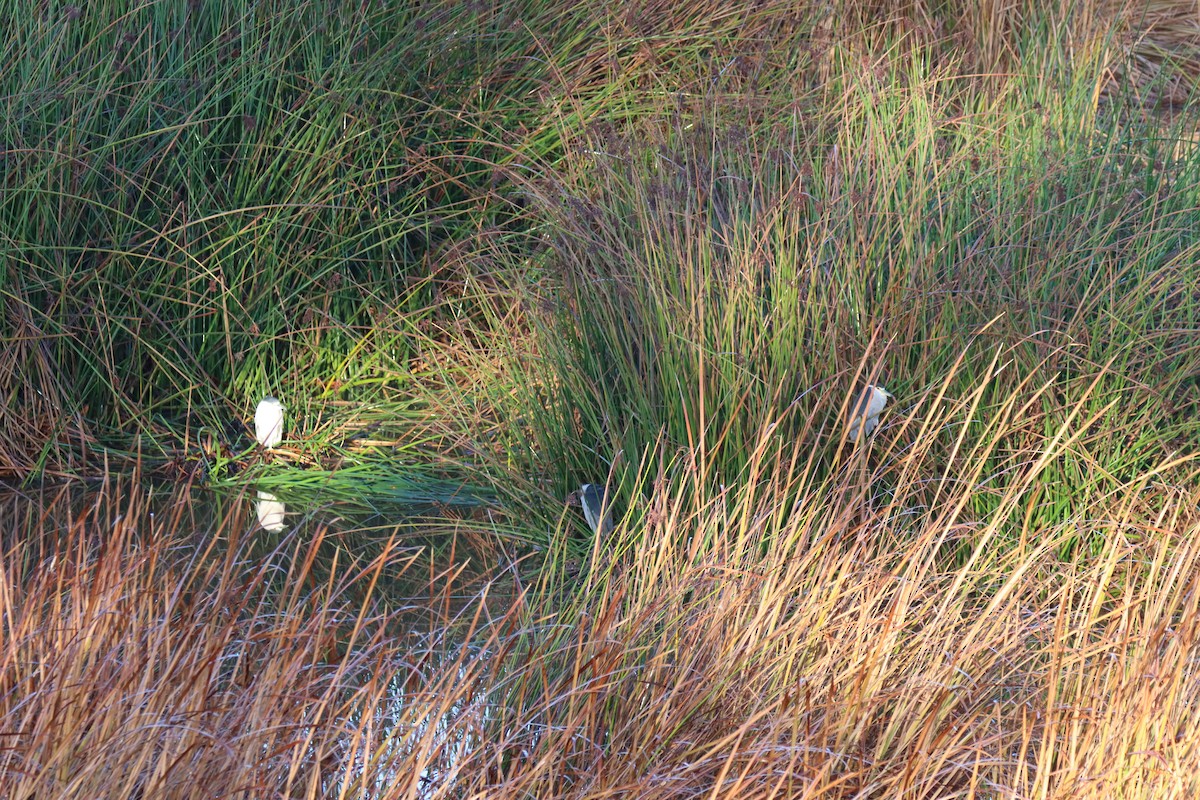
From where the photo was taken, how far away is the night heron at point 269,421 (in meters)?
3.58

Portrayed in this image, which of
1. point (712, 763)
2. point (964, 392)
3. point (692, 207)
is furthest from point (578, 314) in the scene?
point (712, 763)

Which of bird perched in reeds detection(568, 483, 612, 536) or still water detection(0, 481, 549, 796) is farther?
bird perched in reeds detection(568, 483, 612, 536)

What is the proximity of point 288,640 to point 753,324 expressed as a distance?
3.98 feet

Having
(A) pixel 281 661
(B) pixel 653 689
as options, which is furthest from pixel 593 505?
(A) pixel 281 661

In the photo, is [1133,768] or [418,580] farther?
[418,580]

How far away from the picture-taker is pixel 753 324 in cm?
271

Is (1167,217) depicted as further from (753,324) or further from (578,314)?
(578,314)

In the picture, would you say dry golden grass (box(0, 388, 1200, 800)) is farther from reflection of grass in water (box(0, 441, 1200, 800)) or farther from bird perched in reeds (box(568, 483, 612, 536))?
bird perched in reeds (box(568, 483, 612, 536))

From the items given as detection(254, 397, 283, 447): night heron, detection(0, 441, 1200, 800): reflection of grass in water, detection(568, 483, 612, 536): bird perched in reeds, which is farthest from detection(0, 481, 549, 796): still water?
detection(254, 397, 283, 447): night heron

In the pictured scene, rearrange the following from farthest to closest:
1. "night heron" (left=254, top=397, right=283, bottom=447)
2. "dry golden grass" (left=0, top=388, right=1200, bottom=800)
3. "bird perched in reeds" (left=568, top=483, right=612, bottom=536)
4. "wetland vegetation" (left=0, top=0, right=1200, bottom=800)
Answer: "night heron" (left=254, top=397, right=283, bottom=447) → "bird perched in reeds" (left=568, top=483, right=612, bottom=536) → "wetland vegetation" (left=0, top=0, right=1200, bottom=800) → "dry golden grass" (left=0, top=388, right=1200, bottom=800)

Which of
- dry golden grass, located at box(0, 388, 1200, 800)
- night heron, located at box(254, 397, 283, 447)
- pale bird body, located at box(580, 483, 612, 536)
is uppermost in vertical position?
dry golden grass, located at box(0, 388, 1200, 800)

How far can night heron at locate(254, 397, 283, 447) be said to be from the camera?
3.58 meters

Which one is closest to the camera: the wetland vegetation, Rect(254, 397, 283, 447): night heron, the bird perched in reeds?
the wetland vegetation

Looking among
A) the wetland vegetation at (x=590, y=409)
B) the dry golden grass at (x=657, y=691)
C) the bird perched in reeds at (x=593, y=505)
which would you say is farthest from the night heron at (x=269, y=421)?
the dry golden grass at (x=657, y=691)
